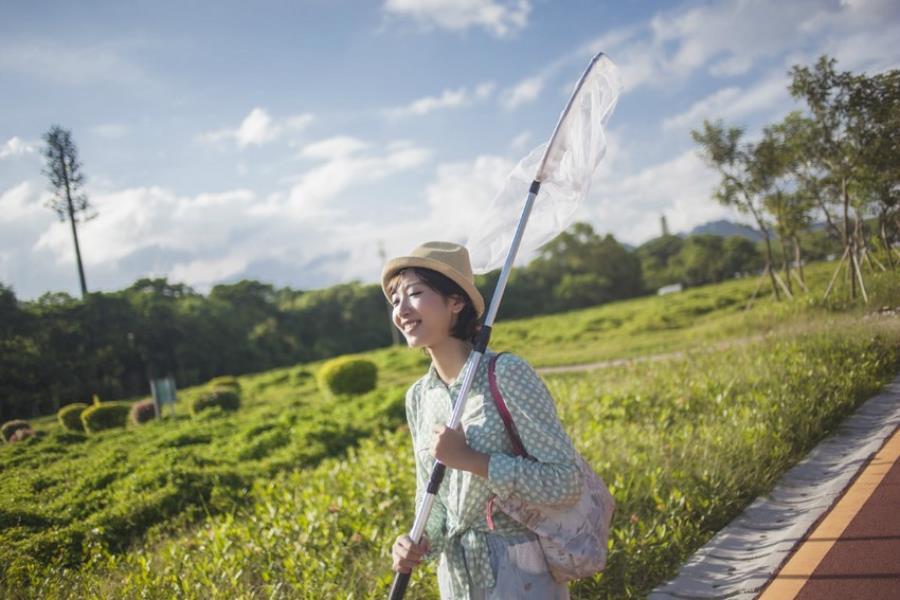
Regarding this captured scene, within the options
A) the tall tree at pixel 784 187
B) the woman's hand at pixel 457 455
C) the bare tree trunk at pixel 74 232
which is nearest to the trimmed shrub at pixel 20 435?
the bare tree trunk at pixel 74 232

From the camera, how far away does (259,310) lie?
15.8 m

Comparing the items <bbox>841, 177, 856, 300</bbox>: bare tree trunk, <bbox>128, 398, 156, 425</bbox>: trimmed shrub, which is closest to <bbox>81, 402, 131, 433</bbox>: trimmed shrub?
<bbox>128, 398, 156, 425</bbox>: trimmed shrub

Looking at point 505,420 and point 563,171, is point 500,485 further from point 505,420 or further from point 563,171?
point 563,171

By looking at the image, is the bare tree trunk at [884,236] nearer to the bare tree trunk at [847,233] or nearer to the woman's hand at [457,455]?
the bare tree trunk at [847,233]

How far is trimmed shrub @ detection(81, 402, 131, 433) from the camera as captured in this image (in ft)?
18.4

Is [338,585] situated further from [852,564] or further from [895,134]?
[895,134]

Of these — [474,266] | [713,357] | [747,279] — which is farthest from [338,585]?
[747,279]

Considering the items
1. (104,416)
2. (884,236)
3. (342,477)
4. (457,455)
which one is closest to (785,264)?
(884,236)

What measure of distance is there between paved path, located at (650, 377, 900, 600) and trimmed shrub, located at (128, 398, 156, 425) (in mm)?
5832

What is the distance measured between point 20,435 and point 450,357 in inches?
157

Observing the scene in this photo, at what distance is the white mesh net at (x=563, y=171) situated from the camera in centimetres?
234

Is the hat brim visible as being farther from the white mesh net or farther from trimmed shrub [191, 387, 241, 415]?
trimmed shrub [191, 387, 241, 415]

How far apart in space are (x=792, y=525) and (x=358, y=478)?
3.24 metres

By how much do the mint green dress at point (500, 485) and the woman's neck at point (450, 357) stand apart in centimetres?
4
